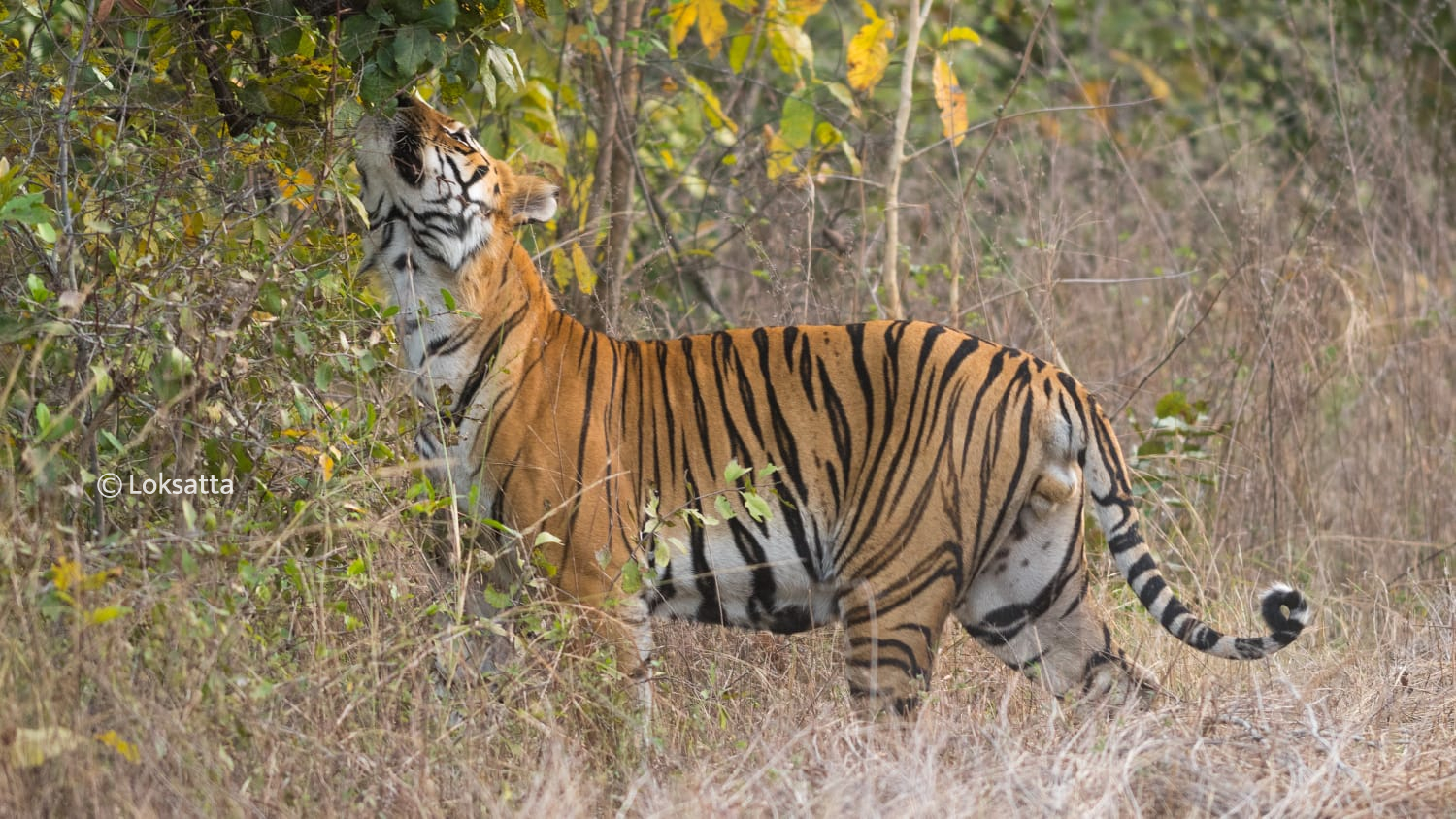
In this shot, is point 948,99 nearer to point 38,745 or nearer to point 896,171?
point 896,171

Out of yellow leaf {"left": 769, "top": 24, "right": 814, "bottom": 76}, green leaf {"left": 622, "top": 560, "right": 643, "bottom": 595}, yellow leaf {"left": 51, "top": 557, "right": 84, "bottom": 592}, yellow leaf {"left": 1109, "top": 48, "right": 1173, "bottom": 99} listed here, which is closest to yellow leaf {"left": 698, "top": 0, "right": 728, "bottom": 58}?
yellow leaf {"left": 769, "top": 24, "right": 814, "bottom": 76}

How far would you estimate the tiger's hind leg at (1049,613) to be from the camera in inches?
156

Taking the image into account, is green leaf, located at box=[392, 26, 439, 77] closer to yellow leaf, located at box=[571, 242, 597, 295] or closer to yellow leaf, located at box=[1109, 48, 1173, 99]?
yellow leaf, located at box=[571, 242, 597, 295]

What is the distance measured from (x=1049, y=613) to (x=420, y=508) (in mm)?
1772

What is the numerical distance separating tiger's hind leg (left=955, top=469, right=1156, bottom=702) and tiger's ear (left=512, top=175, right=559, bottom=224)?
62.0 inches

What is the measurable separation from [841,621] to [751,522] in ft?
1.19

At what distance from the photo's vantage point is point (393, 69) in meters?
3.84

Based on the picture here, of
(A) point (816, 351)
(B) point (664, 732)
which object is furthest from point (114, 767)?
(A) point (816, 351)

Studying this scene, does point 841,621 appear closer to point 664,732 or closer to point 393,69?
point 664,732

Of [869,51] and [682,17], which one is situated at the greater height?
[682,17]

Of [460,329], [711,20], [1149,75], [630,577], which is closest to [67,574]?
[630,577]

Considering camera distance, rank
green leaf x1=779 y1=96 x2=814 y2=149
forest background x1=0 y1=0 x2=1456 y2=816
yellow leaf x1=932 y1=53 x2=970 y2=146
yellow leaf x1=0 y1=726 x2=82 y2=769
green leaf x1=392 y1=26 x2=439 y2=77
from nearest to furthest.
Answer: yellow leaf x1=0 y1=726 x2=82 y2=769
forest background x1=0 y1=0 x2=1456 y2=816
green leaf x1=392 y1=26 x2=439 y2=77
yellow leaf x1=932 y1=53 x2=970 y2=146
green leaf x1=779 y1=96 x2=814 y2=149

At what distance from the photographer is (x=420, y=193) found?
399cm

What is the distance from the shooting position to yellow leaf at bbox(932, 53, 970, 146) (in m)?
5.41
